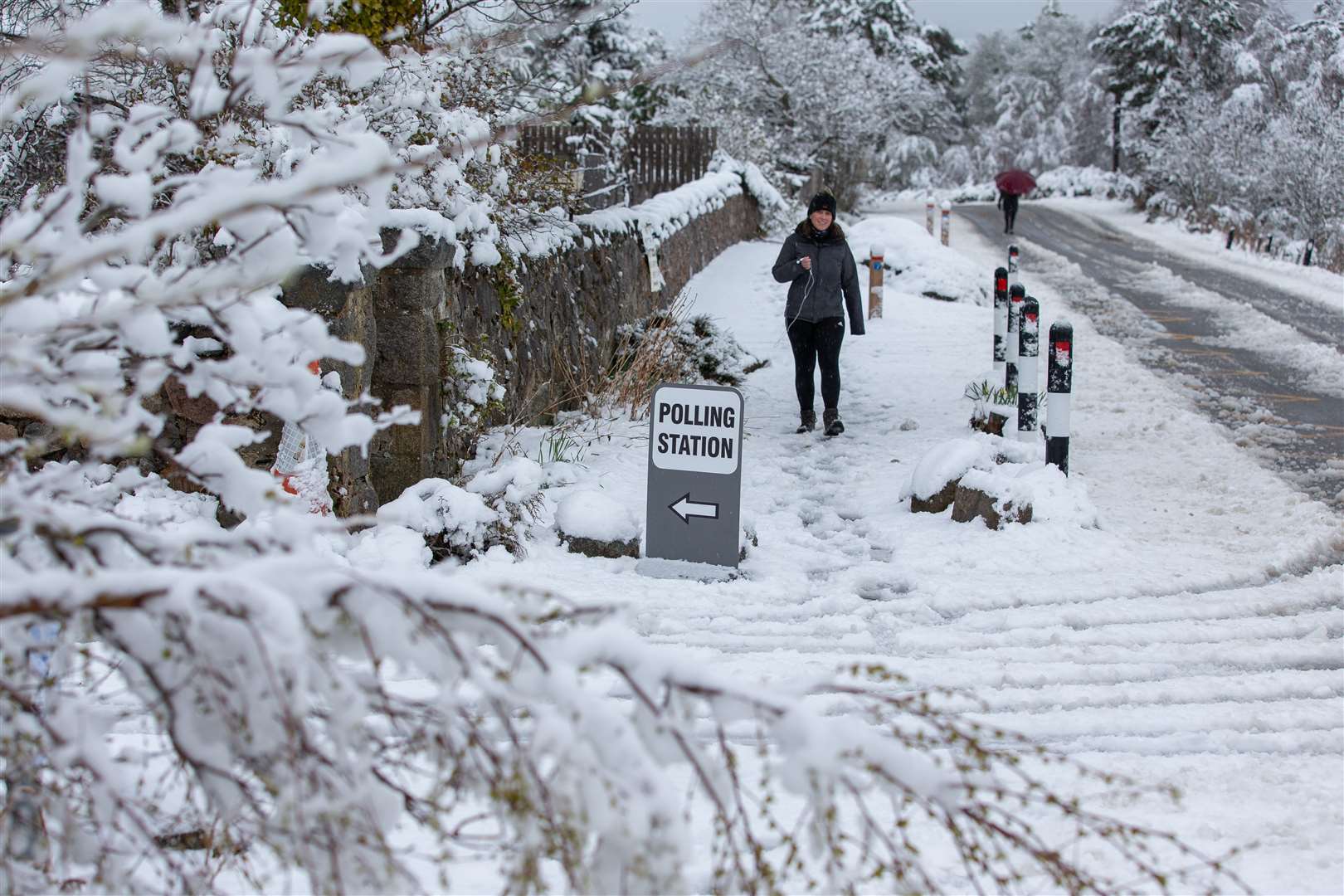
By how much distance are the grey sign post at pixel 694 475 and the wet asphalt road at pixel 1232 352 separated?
10.1 feet

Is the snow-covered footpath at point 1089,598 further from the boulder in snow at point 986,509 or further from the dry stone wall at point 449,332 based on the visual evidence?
the dry stone wall at point 449,332

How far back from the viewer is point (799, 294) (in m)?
7.89

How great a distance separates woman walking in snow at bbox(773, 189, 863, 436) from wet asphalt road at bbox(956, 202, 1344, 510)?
248 centimetres

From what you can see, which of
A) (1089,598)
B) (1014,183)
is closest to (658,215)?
(1089,598)

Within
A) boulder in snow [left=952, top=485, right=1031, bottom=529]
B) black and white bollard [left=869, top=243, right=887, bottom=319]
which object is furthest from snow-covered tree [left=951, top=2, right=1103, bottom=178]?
boulder in snow [left=952, top=485, right=1031, bottom=529]

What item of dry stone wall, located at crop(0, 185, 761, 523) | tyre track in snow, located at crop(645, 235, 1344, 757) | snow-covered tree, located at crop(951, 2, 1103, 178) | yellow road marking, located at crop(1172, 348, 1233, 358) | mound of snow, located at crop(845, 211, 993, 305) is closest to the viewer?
tyre track in snow, located at crop(645, 235, 1344, 757)

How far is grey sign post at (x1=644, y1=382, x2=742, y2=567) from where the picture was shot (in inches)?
209

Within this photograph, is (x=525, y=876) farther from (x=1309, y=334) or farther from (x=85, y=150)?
(x=1309, y=334)

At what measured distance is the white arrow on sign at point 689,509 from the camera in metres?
5.32

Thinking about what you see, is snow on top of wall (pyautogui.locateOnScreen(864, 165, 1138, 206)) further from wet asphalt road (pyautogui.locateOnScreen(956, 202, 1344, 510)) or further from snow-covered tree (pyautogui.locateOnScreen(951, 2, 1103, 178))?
wet asphalt road (pyautogui.locateOnScreen(956, 202, 1344, 510))

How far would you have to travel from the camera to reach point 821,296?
7.82 meters

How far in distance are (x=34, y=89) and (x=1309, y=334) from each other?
39.4 feet

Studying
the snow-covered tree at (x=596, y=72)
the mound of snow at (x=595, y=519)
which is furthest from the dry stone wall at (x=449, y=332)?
the snow-covered tree at (x=596, y=72)

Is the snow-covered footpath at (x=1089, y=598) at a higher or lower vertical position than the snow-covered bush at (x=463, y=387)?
lower
